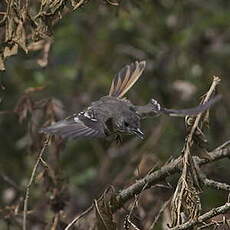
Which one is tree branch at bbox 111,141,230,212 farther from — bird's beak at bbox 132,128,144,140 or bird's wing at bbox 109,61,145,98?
bird's wing at bbox 109,61,145,98

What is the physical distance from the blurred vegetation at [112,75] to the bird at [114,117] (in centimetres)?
157

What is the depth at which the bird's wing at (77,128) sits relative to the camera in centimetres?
275

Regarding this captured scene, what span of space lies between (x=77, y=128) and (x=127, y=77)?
67cm

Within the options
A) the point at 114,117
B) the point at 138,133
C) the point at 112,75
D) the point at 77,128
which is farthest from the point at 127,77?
the point at 112,75

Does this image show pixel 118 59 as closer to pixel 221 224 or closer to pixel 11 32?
pixel 11 32

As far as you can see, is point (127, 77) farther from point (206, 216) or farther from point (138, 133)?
point (206, 216)

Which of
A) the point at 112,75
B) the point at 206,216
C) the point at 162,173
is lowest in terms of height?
the point at 112,75

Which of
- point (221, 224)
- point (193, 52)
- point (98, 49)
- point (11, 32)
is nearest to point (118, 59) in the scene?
point (98, 49)

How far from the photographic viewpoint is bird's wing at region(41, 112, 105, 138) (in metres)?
2.75

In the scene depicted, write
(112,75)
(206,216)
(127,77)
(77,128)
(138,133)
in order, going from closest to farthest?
1. (206,216)
2. (77,128)
3. (138,133)
4. (127,77)
5. (112,75)

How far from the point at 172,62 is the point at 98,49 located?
0.64m

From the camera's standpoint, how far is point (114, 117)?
326 centimetres

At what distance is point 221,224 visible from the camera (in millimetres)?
2520

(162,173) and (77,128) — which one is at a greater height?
(77,128)
